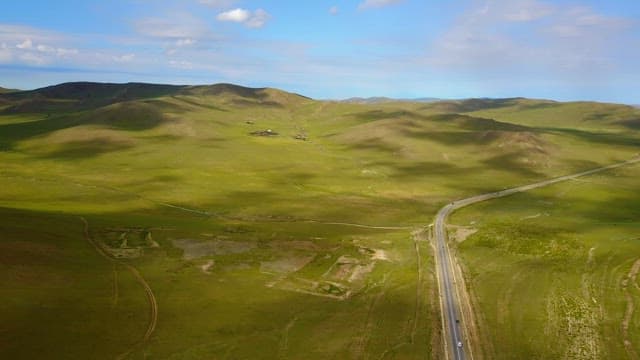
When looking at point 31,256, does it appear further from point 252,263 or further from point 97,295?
point 252,263

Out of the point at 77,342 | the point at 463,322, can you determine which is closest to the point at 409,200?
the point at 463,322

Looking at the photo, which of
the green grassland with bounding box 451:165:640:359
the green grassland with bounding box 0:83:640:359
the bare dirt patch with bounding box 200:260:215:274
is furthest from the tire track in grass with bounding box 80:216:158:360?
the green grassland with bounding box 451:165:640:359

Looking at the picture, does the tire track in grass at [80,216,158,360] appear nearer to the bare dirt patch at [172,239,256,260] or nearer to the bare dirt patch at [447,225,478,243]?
the bare dirt patch at [172,239,256,260]

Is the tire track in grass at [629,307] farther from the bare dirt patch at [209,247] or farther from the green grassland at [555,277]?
the bare dirt patch at [209,247]

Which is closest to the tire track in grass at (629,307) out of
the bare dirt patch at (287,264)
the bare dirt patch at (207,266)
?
the bare dirt patch at (287,264)

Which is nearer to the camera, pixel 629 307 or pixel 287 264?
pixel 629 307

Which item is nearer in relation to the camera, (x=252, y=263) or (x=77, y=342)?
(x=77, y=342)

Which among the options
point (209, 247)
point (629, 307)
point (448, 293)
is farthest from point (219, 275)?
point (629, 307)

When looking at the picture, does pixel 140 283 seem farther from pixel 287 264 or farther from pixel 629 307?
pixel 629 307
